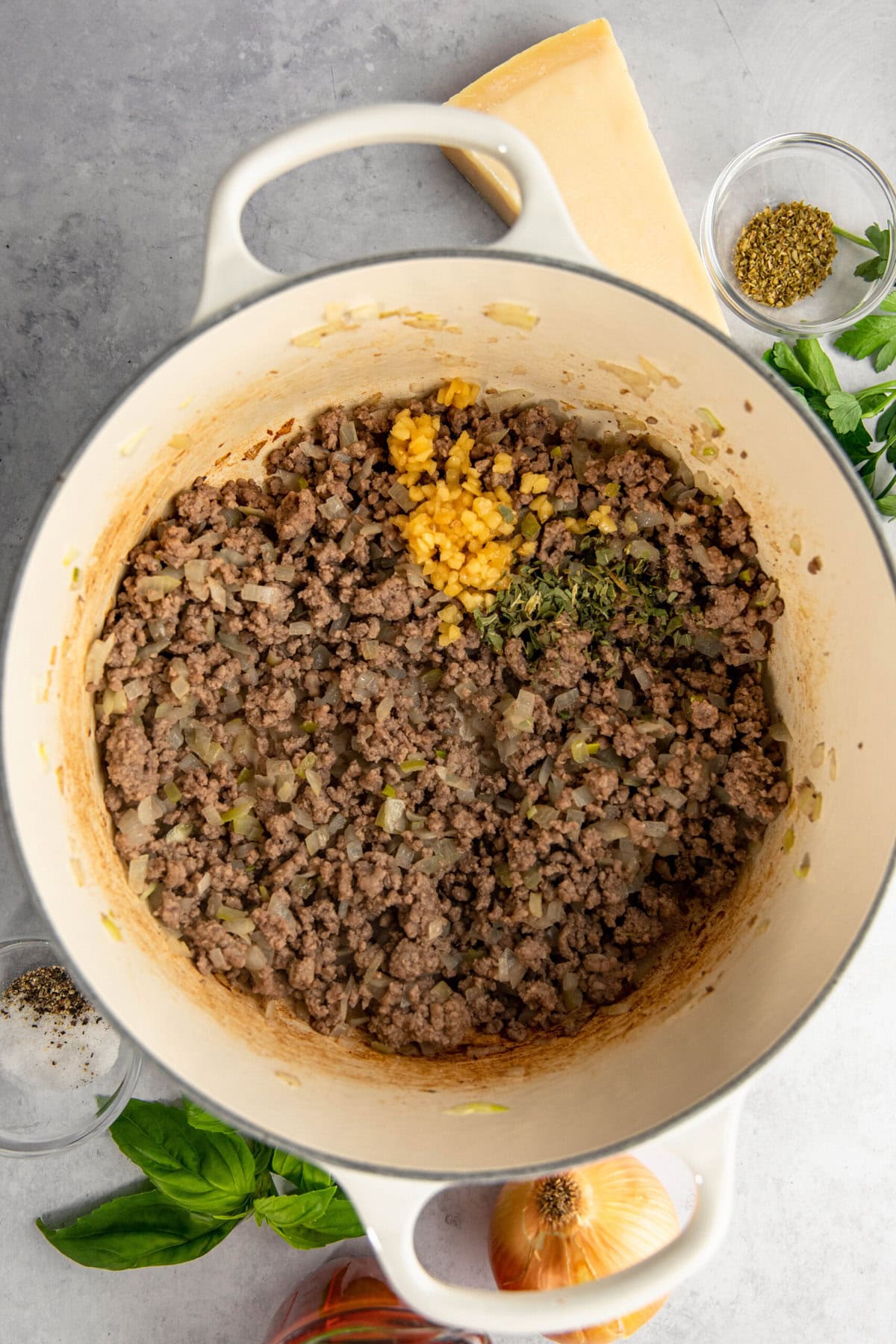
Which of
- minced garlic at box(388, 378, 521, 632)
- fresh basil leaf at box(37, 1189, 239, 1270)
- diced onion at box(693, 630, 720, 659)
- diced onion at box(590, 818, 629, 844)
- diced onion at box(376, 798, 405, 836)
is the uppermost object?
minced garlic at box(388, 378, 521, 632)

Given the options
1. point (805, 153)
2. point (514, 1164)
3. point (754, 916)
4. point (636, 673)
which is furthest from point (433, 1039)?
point (805, 153)

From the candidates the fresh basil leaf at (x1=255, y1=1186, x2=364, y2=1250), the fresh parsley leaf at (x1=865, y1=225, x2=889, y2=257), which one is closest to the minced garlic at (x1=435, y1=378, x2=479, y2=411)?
the fresh parsley leaf at (x1=865, y1=225, x2=889, y2=257)

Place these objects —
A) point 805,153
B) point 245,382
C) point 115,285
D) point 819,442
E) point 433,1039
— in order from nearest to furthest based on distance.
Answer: point 819,442 < point 245,382 < point 433,1039 < point 115,285 < point 805,153

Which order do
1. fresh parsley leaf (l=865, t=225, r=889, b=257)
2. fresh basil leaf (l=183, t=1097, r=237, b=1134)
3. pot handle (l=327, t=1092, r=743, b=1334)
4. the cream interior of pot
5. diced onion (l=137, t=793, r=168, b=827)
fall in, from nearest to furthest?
pot handle (l=327, t=1092, r=743, b=1334) < the cream interior of pot < diced onion (l=137, t=793, r=168, b=827) < fresh basil leaf (l=183, t=1097, r=237, b=1134) < fresh parsley leaf (l=865, t=225, r=889, b=257)

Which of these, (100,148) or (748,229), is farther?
(748,229)

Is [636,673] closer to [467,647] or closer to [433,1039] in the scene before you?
[467,647]

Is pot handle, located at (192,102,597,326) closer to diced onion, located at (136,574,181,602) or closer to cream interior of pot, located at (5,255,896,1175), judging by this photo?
cream interior of pot, located at (5,255,896,1175)

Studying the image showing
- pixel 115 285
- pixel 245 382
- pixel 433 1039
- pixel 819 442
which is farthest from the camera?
pixel 115 285
